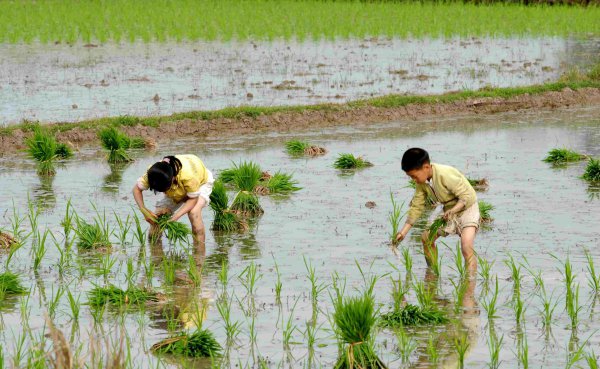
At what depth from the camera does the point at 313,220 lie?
7.93m

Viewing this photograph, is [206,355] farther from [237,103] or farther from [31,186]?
[237,103]

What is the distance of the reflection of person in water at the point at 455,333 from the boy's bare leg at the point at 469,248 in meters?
0.07

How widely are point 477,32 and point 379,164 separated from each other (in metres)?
10.5

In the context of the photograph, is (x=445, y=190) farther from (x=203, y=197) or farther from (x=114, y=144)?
(x=114, y=144)

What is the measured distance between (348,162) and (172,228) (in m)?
3.32

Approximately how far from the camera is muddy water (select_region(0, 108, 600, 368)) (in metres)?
5.20

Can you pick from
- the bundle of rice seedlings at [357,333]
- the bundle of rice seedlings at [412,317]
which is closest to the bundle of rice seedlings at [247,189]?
the bundle of rice seedlings at [412,317]

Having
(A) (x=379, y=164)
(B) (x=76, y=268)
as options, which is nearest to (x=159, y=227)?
(B) (x=76, y=268)

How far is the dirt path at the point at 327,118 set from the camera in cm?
1123

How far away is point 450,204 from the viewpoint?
6.22 metres

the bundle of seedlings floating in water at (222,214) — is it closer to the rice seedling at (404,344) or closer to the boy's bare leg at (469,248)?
the boy's bare leg at (469,248)

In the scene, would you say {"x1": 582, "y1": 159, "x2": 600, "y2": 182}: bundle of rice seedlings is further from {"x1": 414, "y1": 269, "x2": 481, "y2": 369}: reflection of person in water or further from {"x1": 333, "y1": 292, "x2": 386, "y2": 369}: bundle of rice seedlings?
{"x1": 333, "y1": 292, "x2": 386, "y2": 369}: bundle of rice seedlings

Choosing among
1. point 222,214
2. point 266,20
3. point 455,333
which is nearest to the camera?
point 455,333

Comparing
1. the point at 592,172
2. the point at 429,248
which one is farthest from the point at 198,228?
the point at 592,172
